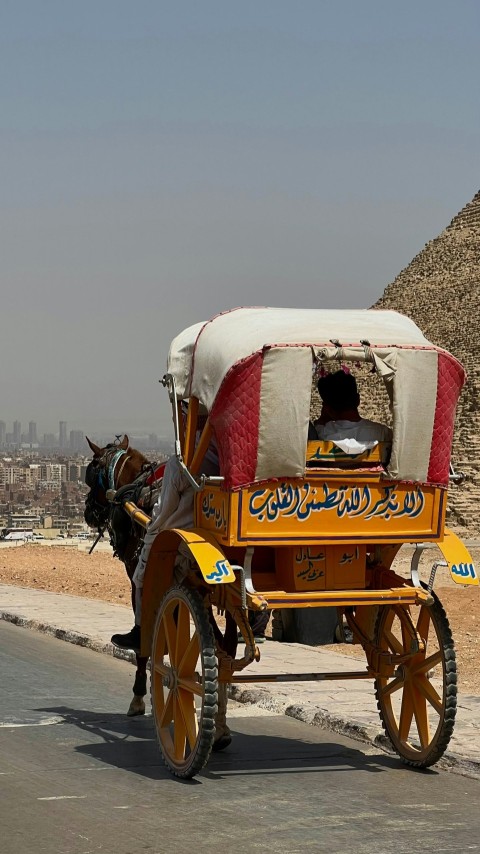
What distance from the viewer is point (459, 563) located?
24.6 feet

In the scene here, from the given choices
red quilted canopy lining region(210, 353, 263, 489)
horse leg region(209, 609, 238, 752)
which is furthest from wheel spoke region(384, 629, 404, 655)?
red quilted canopy lining region(210, 353, 263, 489)

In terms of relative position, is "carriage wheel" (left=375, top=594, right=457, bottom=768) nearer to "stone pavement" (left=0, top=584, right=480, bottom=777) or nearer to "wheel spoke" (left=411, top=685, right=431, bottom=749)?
"wheel spoke" (left=411, top=685, right=431, bottom=749)

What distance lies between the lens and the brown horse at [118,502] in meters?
9.35

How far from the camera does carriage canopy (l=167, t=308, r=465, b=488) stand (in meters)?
7.23

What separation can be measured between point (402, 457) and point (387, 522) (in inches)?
13.3

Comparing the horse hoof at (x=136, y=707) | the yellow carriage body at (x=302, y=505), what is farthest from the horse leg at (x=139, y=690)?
the yellow carriage body at (x=302, y=505)

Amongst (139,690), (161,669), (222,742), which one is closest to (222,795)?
(161,669)

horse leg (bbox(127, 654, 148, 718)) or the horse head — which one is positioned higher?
the horse head

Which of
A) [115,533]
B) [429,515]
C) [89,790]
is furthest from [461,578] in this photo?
[115,533]

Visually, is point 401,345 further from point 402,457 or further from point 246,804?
point 246,804

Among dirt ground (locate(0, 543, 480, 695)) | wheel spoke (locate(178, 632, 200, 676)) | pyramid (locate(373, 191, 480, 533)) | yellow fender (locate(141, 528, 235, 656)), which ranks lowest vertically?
dirt ground (locate(0, 543, 480, 695))

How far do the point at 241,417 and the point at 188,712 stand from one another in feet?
4.98

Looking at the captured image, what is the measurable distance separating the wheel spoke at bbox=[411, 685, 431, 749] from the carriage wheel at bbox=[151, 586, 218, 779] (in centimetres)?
115

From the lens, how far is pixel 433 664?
25.1 ft
